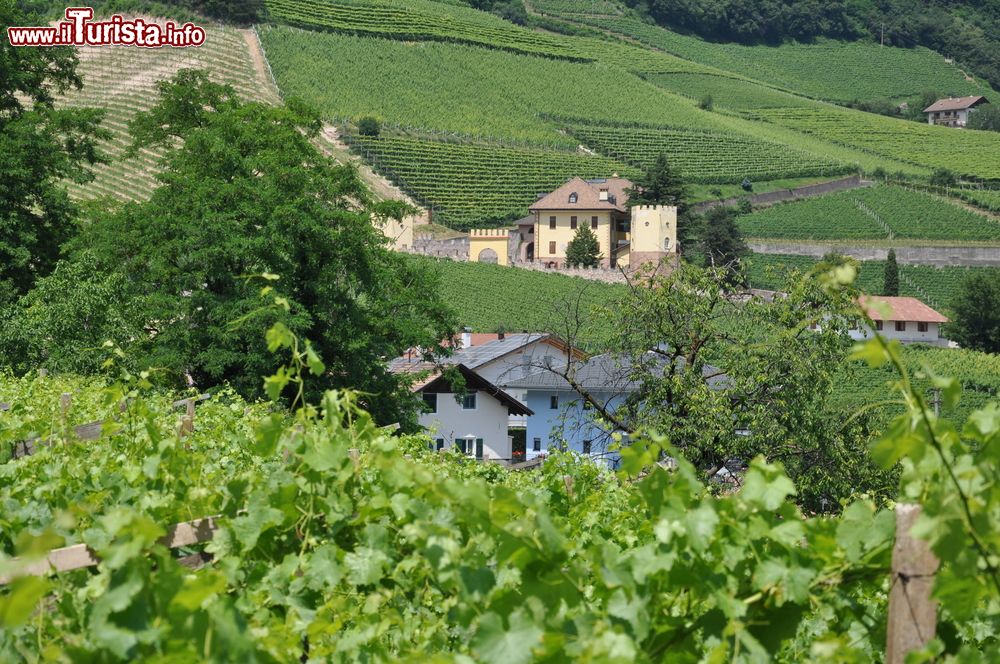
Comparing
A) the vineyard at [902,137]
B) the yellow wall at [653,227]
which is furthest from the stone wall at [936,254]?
the vineyard at [902,137]

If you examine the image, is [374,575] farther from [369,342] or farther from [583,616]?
[369,342]

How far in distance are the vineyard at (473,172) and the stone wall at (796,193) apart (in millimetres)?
6763

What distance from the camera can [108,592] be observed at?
2.19 metres

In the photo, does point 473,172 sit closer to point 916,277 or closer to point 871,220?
point 871,220

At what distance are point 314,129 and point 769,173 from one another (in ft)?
217

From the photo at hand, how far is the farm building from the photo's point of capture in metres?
128

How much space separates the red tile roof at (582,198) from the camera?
72.8 metres

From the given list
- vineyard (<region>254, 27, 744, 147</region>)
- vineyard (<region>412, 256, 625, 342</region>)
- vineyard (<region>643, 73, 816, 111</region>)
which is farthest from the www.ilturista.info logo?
vineyard (<region>643, 73, 816, 111</region>)

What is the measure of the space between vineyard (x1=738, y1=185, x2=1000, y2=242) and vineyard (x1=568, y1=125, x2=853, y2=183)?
5334mm

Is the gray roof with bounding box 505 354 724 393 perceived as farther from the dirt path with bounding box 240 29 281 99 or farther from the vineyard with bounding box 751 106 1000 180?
the vineyard with bounding box 751 106 1000 180

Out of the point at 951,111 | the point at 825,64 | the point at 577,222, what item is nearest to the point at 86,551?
the point at 577,222

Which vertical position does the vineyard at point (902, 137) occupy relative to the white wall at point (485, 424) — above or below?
below

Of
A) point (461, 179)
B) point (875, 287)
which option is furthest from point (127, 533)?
point (461, 179)

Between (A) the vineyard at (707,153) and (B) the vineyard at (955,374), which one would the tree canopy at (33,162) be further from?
(A) the vineyard at (707,153)
